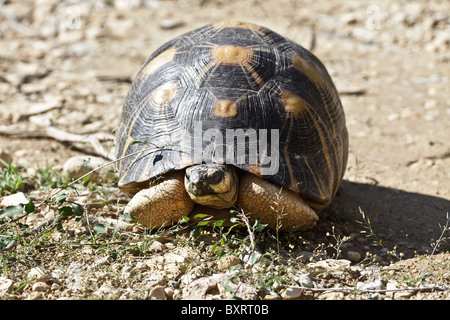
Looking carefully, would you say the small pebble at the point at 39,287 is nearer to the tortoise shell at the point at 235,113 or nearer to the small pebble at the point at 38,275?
the small pebble at the point at 38,275

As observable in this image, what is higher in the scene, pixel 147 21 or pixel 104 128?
pixel 147 21

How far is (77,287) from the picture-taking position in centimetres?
288

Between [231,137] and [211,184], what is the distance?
0.37m

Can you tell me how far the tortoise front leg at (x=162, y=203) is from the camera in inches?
128

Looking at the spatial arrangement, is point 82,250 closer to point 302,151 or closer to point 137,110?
point 137,110

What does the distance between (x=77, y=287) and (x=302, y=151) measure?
1658 mm

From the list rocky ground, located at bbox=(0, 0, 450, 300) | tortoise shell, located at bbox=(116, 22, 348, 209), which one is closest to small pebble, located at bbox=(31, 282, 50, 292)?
rocky ground, located at bbox=(0, 0, 450, 300)

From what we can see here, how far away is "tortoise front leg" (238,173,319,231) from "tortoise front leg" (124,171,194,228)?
0.38 metres

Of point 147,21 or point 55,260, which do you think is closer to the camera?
point 55,260

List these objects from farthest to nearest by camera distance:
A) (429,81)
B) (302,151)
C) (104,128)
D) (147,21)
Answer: (147,21), (429,81), (104,128), (302,151)

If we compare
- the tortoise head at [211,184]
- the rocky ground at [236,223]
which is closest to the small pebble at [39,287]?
the rocky ground at [236,223]
